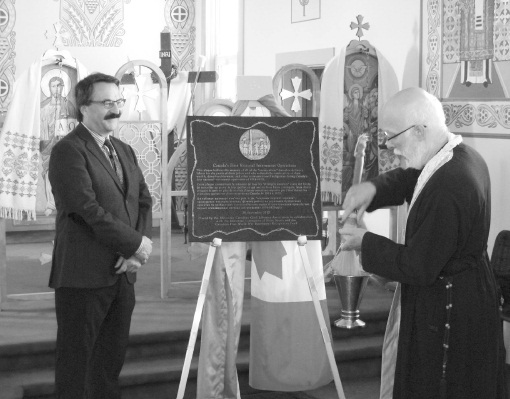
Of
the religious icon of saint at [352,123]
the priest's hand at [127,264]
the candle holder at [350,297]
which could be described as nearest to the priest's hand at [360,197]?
the priest's hand at [127,264]

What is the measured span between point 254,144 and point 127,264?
0.81 m

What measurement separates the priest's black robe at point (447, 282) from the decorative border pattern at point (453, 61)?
2171mm

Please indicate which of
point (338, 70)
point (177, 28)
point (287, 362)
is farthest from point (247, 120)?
point (177, 28)

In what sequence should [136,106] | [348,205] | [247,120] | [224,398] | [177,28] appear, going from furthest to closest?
1. [177,28]
2. [136,106]
3. [224,398]
4. [247,120]
5. [348,205]

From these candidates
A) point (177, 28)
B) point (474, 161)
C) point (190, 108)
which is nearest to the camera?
point (474, 161)

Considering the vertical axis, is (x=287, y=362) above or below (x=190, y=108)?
below

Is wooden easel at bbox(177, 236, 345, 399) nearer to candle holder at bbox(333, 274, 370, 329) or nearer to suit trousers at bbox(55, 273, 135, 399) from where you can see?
suit trousers at bbox(55, 273, 135, 399)

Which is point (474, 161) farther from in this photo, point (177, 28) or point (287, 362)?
point (177, 28)

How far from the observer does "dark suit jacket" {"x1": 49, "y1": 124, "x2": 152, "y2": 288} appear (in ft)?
11.5

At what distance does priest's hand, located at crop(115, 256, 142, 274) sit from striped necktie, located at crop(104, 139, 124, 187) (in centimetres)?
34

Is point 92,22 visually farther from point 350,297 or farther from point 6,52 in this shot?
point 350,297

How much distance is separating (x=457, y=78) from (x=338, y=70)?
0.75 metres

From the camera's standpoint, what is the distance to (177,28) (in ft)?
31.8

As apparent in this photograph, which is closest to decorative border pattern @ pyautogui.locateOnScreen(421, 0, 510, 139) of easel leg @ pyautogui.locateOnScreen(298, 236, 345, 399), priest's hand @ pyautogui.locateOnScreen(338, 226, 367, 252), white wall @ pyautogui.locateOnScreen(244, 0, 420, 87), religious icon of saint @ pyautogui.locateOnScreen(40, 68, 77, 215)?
white wall @ pyautogui.locateOnScreen(244, 0, 420, 87)
